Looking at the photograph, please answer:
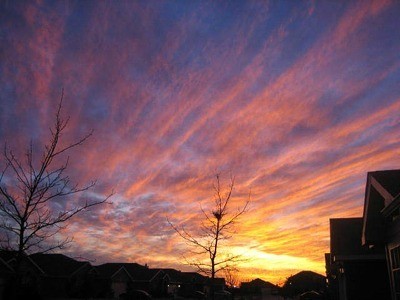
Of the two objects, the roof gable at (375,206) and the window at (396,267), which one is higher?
the roof gable at (375,206)

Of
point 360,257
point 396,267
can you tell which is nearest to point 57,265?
point 360,257

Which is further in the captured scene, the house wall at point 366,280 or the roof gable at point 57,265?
the roof gable at point 57,265

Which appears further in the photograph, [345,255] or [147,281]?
[147,281]

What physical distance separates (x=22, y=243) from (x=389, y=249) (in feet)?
43.9

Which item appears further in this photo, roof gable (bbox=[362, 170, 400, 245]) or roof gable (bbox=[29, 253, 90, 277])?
roof gable (bbox=[29, 253, 90, 277])

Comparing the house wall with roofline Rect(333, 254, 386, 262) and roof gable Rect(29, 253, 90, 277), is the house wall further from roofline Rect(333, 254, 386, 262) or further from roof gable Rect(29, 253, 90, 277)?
roof gable Rect(29, 253, 90, 277)

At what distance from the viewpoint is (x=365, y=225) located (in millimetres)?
Answer: 16375

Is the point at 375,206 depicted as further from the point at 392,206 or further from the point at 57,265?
the point at 57,265

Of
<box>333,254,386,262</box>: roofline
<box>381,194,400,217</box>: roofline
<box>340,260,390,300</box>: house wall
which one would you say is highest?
<box>381,194,400,217</box>: roofline

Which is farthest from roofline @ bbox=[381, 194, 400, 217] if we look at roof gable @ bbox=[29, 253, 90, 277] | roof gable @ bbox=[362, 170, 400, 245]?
roof gable @ bbox=[29, 253, 90, 277]

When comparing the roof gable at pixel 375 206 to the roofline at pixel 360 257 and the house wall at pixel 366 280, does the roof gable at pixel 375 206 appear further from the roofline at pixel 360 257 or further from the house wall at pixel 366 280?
the house wall at pixel 366 280

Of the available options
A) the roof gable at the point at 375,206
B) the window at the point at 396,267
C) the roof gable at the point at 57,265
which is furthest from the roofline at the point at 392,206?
the roof gable at the point at 57,265

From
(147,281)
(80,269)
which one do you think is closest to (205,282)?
(147,281)

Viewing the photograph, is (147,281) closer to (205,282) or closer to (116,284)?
(116,284)
